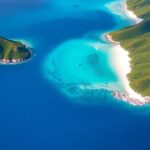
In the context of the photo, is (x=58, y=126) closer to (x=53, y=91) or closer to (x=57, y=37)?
(x=53, y=91)

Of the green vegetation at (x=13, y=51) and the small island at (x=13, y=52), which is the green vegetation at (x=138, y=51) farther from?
the green vegetation at (x=13, y=51)

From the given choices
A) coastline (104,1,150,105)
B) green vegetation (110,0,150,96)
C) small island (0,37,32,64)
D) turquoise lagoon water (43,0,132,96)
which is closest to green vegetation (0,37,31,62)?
small island (0,37,32,64)

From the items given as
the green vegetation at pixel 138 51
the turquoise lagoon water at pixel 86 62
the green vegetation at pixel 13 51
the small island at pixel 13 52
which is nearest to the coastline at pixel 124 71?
the green vegetation at pixel 138 51

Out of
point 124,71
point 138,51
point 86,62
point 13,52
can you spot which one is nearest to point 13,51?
point 13,52

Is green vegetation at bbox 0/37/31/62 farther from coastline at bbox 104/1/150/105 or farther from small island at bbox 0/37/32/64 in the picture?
coastline at bbox 104/1/150/105

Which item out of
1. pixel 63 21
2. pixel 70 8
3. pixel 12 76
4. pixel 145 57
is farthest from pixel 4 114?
pixel 70 8

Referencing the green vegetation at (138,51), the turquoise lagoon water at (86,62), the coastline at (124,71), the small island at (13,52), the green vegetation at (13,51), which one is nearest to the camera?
the coastline at (124,71)
